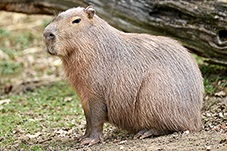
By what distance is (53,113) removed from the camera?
8.02 metres

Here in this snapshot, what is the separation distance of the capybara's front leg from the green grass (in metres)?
0.62

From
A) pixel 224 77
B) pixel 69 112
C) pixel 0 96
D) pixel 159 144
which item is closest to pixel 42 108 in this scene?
pixel 69 112

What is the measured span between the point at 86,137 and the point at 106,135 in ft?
1.17

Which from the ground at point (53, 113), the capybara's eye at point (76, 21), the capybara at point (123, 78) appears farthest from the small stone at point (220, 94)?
the capybara's eye at point (76, 21)

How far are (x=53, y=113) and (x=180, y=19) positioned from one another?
7.06 ft

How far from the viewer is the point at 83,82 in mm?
6027

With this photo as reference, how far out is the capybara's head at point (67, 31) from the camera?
596 cm

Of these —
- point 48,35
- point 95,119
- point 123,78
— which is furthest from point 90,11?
point 95,119

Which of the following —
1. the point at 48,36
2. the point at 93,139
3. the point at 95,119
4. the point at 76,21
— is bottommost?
the point at 93,139

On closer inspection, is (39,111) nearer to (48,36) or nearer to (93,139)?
(93,139)

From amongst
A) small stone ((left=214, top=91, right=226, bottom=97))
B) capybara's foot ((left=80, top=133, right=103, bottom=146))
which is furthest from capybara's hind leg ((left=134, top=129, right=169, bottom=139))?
small stone ((left=214, top=91, right=226, bottom=97))

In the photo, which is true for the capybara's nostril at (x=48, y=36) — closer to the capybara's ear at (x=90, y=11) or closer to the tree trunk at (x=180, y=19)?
the capybara's ear at (x=90, y=11)

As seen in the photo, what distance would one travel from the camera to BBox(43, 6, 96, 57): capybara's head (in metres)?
5.96

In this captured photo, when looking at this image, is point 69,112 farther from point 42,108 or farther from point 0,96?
point 0,96
